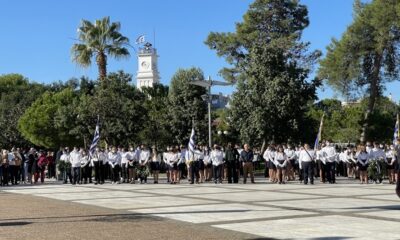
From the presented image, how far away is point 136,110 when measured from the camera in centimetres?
3888

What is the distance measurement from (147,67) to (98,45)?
321 feet

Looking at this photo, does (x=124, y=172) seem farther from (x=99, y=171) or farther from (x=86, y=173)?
(x=86, y=173)

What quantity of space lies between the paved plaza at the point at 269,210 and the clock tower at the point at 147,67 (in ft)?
388

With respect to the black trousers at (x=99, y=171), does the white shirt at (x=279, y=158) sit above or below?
above

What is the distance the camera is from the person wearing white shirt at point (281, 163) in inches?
1011

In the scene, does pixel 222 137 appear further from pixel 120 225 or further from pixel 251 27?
pixel 120 225

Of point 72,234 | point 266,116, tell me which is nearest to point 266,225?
point 72,234

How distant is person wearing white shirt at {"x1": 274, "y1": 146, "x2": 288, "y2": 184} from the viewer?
25.7 meters

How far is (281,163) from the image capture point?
25953 mm

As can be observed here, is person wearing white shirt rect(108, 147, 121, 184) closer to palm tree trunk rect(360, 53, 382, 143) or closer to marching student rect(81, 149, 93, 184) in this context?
marching student rect(81, 149, 93, 184)

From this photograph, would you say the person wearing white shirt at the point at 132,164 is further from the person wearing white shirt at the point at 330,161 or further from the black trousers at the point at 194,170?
the person wearing white shirt at the point at 330,161

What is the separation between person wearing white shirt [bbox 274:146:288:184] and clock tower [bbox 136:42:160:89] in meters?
113

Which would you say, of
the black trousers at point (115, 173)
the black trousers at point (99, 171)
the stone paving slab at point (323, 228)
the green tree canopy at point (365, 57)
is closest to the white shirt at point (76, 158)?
the black trousers at point (99, 171)

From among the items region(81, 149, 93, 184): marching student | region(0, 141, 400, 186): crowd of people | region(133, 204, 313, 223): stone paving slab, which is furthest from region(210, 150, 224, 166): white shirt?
region(133, 204, 313, 223): stone paving slab
